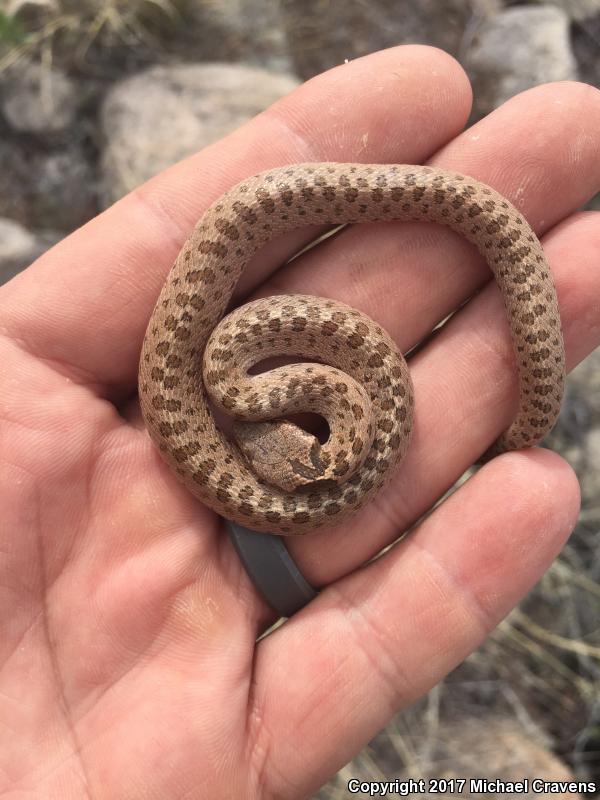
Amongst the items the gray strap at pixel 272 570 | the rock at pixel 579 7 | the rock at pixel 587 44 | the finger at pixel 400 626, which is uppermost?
the rock at pixel 579 7

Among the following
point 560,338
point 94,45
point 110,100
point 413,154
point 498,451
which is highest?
point 94,45

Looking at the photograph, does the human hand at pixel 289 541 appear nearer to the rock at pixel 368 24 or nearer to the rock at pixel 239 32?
the rock at pixel 368 24

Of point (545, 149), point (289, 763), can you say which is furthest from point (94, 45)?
point (289, 763)

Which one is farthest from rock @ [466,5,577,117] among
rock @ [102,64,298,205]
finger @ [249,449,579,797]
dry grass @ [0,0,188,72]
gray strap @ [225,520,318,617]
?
gray strap @ [225,520,318,617]

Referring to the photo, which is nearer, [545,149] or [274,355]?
[545,149]

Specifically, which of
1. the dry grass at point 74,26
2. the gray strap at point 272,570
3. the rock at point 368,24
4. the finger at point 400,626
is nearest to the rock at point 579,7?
the rock at point 368,24

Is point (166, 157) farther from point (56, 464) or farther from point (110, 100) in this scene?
point (56, 464)
